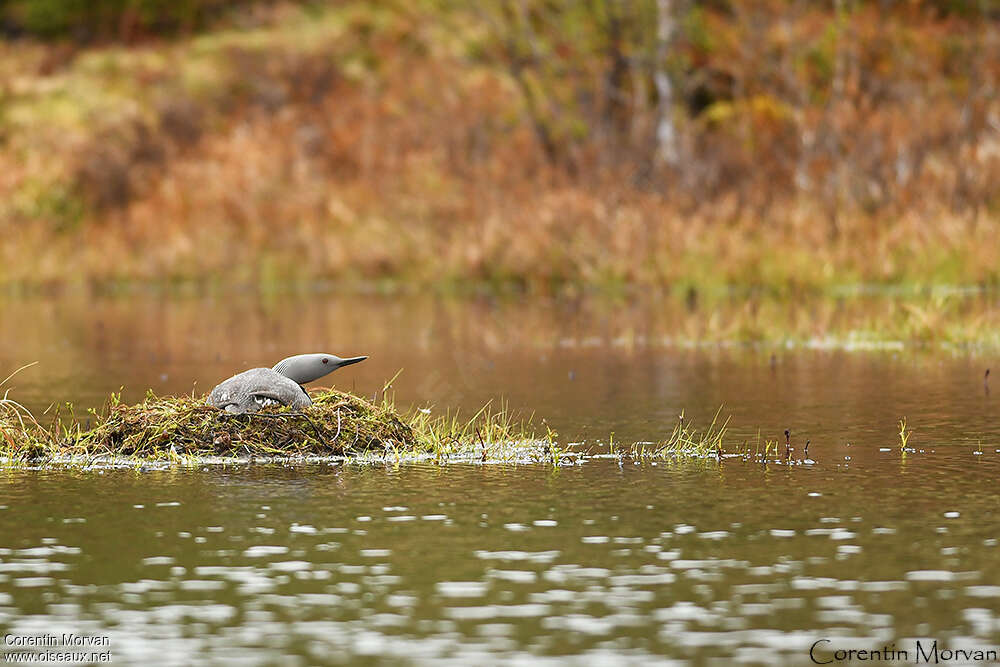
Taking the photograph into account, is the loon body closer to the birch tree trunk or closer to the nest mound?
the nest mound

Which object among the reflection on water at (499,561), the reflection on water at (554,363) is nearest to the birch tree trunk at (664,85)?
the reflection on water at (554,363)

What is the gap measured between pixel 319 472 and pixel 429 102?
1481 inches

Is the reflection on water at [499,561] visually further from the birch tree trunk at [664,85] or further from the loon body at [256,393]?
the birch tree trunk at [664,85]

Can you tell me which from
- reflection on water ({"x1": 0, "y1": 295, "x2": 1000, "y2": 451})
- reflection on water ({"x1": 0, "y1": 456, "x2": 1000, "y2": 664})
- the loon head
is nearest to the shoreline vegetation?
the loon head

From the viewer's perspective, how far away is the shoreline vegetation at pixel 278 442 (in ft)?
43.9

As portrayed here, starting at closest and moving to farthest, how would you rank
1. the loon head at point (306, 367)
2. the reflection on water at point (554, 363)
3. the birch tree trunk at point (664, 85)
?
the loon head at point (306, 367) < the reflection on water at point (554, 363) < the birch tree trunk at point (664, 85)

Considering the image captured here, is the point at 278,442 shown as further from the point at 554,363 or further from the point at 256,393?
the point at 554,363

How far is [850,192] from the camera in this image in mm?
35281

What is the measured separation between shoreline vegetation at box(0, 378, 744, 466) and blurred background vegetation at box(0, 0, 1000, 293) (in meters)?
18.3

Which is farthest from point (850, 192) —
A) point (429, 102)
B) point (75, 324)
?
point (429, 102)

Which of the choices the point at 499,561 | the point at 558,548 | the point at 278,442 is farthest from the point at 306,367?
the point at 499,561

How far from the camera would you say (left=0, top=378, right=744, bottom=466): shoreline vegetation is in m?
13.4

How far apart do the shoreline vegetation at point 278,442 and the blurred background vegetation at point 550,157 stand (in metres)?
18.3

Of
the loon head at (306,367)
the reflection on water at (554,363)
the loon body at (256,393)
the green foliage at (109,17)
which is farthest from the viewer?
the green foliage at (109,17)
